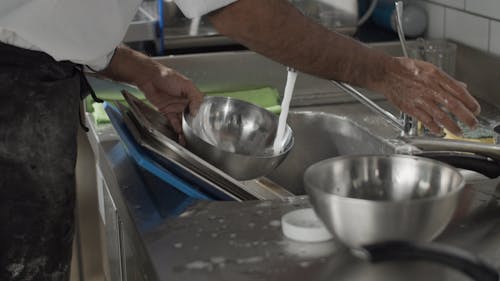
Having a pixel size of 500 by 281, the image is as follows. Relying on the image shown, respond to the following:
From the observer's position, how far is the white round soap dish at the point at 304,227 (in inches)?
37.6

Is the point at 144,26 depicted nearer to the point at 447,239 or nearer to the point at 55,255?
the point at 55,255

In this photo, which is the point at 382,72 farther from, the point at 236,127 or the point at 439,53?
the point at 439,53

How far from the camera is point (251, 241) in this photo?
973mm

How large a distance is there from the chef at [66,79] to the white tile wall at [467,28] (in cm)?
67

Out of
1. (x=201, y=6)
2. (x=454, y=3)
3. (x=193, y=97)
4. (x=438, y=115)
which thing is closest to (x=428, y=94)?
(x=438, y=115)

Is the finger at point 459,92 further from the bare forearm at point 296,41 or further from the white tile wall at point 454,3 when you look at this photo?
the white tile wall at point 454,3

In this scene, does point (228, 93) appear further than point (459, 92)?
Yes

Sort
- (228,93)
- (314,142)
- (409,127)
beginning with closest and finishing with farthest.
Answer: (409,127) < (314,142) < (228,93)

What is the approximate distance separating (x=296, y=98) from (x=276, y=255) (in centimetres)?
92

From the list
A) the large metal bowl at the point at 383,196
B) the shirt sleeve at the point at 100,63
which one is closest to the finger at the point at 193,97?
the shirt sleeve at the point at 100,63

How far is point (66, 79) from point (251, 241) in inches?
16.8

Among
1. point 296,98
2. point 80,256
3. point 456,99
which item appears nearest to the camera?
point 456,99

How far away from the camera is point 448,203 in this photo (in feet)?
2.74

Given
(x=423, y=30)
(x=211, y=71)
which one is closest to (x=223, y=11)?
(x=211, y=71)
